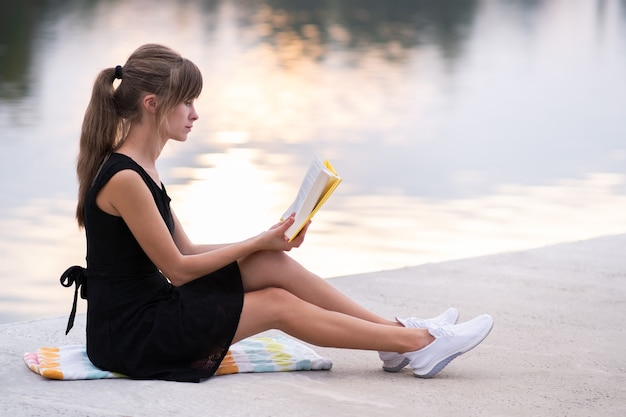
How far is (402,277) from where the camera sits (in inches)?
213

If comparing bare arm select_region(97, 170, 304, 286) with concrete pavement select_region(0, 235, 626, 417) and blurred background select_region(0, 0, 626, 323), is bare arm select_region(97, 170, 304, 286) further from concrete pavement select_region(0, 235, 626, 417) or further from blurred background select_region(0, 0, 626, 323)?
blurred background select_region(0, 0, 626, 323)

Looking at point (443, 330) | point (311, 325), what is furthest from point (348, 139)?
point (311, 325)

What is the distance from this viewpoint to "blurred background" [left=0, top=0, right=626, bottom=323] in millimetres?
7062

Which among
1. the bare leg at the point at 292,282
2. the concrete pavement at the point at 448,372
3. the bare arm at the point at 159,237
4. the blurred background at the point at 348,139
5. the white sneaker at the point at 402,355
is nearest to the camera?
the concrete pavement at the point at 448,372

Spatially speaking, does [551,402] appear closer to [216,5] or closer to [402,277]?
[402,277]

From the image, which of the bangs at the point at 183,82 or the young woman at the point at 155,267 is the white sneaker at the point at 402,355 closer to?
the young woman at the point at 155,267

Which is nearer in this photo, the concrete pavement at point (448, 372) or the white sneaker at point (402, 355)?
the concrete pavement at point (448, 372)

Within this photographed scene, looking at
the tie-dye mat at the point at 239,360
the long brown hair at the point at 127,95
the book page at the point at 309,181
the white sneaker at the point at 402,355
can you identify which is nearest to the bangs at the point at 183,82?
the long brown hair at the point at 127,95

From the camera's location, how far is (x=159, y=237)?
3.59m

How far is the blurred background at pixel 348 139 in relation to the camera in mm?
7062

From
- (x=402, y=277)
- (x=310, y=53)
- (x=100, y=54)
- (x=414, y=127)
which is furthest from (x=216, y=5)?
(x=402, y=277)

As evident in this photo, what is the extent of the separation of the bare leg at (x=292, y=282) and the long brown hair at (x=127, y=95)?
20.9 inches

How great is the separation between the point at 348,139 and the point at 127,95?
7.25 meters

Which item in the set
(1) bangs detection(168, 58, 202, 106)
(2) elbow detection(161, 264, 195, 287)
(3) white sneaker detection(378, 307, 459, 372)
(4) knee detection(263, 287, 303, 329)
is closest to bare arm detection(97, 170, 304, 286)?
(2) elbow detection(161, 264, 195, 287)
